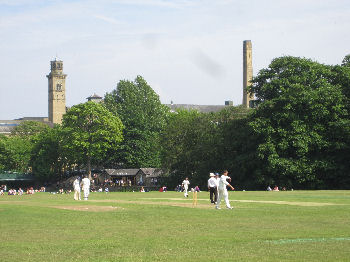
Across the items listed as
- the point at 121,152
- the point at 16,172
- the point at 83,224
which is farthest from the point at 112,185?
the point at 83,224

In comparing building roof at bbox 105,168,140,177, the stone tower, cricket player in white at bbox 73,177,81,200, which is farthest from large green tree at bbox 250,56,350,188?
the stone tower

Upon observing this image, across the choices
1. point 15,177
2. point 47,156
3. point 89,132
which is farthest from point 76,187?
point 15,177

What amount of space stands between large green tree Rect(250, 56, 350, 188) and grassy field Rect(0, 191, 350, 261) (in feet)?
129

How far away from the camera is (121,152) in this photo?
10994 cm

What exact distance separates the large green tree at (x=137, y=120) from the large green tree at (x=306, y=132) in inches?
1330

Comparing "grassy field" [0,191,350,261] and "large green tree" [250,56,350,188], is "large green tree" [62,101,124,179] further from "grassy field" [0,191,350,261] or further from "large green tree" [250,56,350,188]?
"grassy field" [0,191,350,261]

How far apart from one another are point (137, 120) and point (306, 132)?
4854cm

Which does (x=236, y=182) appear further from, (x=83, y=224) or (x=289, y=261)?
(x=289, y=261)

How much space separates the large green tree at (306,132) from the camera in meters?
66.6

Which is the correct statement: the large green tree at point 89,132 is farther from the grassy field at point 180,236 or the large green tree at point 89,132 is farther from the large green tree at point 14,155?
the grassy field at point 180,236

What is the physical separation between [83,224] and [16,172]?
11039 centimetres

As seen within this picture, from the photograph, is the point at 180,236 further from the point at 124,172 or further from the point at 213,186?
the point at 124,172

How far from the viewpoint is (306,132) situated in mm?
67875

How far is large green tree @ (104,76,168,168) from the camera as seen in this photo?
109188 millimetres
